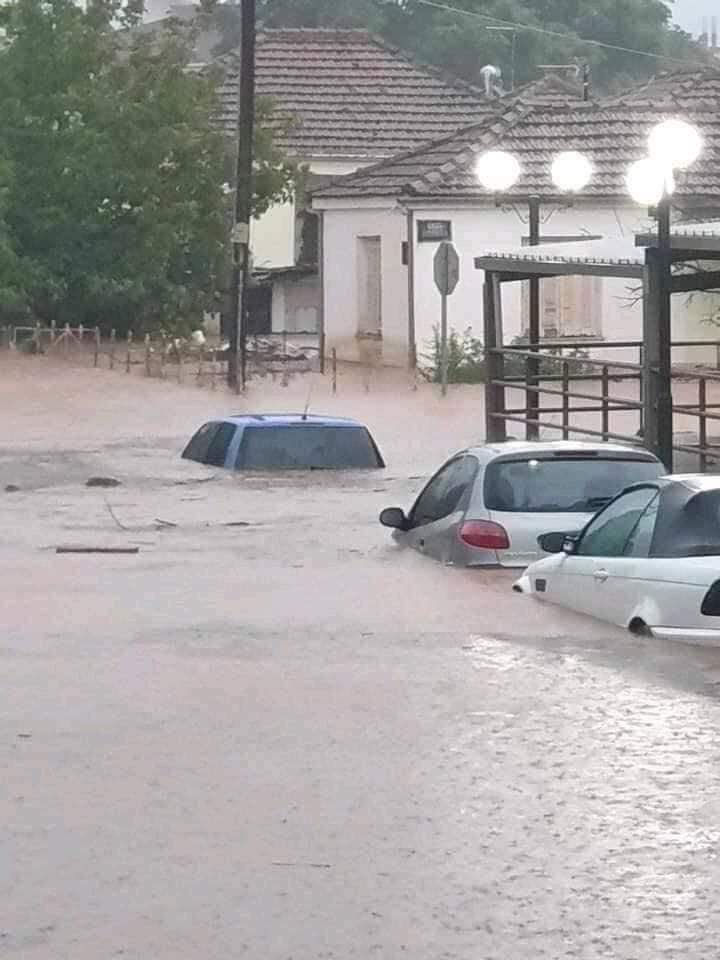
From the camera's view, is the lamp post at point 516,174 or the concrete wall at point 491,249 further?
the concrete wall at point 491,249

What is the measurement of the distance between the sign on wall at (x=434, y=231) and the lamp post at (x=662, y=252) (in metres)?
19.3

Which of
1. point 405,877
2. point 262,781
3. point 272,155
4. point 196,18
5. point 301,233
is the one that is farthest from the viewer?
point 301,233

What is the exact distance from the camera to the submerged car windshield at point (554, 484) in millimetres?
14984

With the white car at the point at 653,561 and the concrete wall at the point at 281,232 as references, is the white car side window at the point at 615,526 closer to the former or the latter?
the white car at the point at 653,561

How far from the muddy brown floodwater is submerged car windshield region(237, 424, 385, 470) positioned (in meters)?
4.71

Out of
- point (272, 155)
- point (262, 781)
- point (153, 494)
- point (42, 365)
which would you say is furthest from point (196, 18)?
point (262, 781)

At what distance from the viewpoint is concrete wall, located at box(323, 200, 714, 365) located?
40938 millimetres

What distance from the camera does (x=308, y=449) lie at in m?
23.3

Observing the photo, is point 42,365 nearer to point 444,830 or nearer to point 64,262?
point 64,262

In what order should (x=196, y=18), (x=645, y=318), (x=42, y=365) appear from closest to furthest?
(x=645, y=318) → (x=42, y=365) → (x=196, y=18)

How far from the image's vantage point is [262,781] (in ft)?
30.4

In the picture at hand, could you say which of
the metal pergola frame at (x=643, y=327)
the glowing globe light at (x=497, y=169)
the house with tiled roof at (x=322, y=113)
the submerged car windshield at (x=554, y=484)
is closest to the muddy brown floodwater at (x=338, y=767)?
the submerged car windshield at (x=554, y=484)

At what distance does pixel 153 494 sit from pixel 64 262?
64.4 ft

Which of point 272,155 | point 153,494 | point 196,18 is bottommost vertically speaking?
point 153,494
